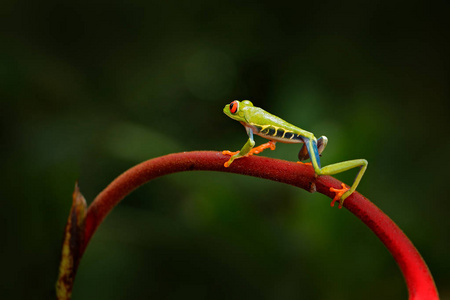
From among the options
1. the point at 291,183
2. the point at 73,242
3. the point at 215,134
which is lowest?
the point at 215,134

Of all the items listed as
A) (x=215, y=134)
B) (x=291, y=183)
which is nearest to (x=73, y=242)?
(x=291, y=183)

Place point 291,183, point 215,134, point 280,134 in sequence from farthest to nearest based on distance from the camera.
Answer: point 215,134 < point 280,134 < point 291,183

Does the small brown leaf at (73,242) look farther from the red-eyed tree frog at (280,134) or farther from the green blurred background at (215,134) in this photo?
the green blurred background at (215,134)

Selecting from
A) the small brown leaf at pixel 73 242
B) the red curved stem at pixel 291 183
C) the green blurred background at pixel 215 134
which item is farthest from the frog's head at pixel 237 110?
the green blurred background at pixel 215 134

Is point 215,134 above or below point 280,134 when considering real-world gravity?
below

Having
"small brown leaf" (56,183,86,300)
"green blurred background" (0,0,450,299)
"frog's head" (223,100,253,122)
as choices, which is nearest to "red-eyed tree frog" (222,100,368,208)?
"frog's head" (223,100,253,122)

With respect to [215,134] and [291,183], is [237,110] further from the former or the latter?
[215,134]

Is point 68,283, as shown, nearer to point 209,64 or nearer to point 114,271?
point 114,271

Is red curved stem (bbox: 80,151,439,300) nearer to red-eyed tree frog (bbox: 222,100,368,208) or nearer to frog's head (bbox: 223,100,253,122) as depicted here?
red-eyed tree frog (bbox: 222,100,368,208)
